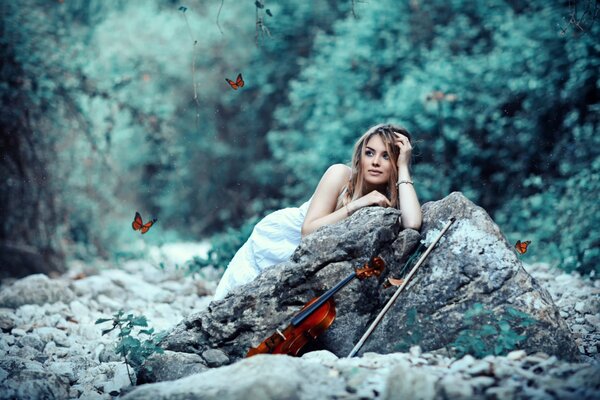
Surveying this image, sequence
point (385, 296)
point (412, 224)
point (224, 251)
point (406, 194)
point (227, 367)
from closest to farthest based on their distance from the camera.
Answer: point (227, 367) → point (385, 296) → point (412, 224) → point (406, 194) → point (224, 251)

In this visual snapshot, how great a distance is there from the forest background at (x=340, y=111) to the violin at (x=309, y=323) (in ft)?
9.17

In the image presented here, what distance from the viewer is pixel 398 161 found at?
4.13 m

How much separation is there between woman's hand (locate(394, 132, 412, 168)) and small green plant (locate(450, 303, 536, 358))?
114 cm

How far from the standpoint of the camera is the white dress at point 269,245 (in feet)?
13.9

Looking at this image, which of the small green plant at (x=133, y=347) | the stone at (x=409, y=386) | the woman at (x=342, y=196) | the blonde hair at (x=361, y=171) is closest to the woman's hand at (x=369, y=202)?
the woman at (x=342, y=196)

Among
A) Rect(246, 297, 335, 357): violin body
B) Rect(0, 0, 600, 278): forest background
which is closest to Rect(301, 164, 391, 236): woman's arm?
Rect(246, 297, 335, 357): violin body

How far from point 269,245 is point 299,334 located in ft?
3.93

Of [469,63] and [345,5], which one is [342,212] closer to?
[469,63]

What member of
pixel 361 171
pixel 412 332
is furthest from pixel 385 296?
pixel 361 171

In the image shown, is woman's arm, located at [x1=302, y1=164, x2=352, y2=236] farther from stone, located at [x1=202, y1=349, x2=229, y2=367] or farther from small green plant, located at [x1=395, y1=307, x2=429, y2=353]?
stone, located at [x1=202, y1=349, x2=229, y2=367]

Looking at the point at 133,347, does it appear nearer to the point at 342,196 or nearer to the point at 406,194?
the point at 342,196

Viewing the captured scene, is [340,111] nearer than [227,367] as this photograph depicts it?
No

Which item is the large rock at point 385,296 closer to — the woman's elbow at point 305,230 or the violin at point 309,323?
the violin at point 309,323

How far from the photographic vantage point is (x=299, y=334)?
316 centimetres
